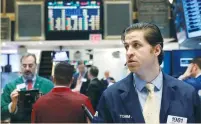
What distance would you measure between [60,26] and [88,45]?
5.94 feet

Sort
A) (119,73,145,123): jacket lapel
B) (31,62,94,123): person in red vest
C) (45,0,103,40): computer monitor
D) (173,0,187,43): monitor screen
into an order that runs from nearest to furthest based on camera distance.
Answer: (119,73,145,123): jacket lapel < (31,62,94,123): person in red vest < (173,0,187,43): monitor screen < (45,0,103,40): computer monitor

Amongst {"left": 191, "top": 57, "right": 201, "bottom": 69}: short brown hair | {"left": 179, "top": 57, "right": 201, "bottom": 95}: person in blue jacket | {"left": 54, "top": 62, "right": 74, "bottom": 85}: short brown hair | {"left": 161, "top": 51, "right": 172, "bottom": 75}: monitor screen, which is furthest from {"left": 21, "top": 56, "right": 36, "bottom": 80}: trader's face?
{"left": 191, "top": 57, "right": 201, "bottom": 69}: short brown hair

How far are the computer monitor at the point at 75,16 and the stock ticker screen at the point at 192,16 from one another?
363 cm

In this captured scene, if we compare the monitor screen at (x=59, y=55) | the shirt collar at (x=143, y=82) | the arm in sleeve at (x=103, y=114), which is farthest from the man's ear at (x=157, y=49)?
the monitor screen at (x=59, y=55)

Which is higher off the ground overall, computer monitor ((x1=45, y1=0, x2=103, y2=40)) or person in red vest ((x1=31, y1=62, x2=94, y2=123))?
computer monitor ((x1=45, y1=0, x2=103, y2=40))

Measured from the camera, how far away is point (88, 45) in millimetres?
9469

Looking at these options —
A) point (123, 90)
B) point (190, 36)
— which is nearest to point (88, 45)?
point (190, 36)

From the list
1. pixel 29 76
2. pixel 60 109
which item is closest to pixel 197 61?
pixel 60 109

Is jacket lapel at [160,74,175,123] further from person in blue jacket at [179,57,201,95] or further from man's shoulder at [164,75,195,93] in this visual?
person in blue jacket at [179,57,201,95]

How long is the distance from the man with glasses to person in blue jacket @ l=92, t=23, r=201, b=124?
179 cm

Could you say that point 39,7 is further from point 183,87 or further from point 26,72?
point 183,87

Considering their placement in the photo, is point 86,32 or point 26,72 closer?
point 26,72

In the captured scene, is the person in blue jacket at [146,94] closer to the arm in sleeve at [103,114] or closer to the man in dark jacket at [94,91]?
the arm in sleeve at [103,114]

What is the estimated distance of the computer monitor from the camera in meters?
7.69
